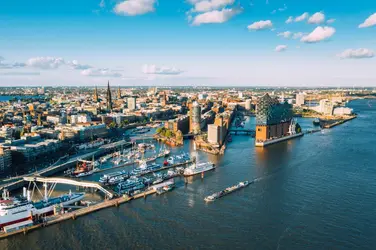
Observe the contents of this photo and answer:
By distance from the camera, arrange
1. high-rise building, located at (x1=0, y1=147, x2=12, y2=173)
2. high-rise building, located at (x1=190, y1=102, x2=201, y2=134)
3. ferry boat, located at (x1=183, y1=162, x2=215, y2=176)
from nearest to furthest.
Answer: high-rise building, located at (x1=0, y1=147, x2=12, y2=173)
ferry boat, located at (x1=183, y1=162, x2=215, y2=176)
high-rise building, located at (x1=190, y1=102, x2=201, y2=134)

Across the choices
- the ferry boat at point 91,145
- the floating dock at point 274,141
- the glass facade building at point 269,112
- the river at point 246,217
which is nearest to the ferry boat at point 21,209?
the river at point 246,217

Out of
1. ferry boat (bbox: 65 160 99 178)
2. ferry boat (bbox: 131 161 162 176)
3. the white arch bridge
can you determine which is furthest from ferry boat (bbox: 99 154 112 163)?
the white arch bridge

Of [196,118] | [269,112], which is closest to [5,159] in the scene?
[196,118]

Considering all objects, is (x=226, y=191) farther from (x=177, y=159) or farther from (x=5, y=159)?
(x=5, y=159)

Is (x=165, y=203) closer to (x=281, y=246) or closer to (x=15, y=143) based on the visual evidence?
(x=281, y=246)

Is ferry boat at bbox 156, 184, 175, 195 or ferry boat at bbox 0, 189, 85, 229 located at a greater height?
ferry boat at bbox 0, 189, 85, 229

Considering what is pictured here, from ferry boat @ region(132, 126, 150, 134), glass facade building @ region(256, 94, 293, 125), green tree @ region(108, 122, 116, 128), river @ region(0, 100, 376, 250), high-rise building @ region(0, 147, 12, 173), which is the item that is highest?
glass facade building @ region(256, 94, 293, 125)

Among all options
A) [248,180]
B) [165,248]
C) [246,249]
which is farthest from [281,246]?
[248,180]

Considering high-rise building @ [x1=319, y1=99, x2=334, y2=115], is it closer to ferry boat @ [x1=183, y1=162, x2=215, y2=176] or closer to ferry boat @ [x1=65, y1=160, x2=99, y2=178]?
ferry boat @ [x1=183, y1=162, x2=215, y2=176]

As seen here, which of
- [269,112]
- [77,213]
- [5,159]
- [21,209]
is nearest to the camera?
[21,209]
